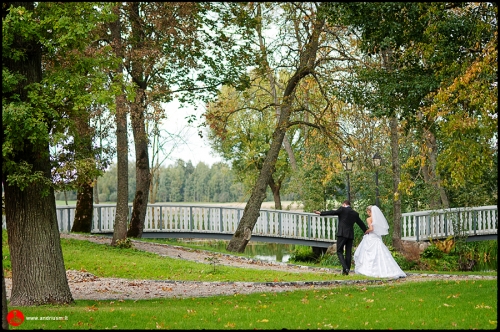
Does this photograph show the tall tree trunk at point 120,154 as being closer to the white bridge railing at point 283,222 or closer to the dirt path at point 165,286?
the dirt path at point 165,286

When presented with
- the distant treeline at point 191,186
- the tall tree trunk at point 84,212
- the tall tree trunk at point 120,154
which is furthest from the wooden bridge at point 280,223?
the distant treeline at point 191,186

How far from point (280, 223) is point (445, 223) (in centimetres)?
630

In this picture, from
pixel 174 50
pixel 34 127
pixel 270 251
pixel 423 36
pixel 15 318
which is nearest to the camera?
pixel 15 318

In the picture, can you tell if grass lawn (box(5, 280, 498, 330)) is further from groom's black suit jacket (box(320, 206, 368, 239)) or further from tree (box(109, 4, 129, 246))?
tree (box(109, 4, 129, 246))

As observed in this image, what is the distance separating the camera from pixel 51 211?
1282 centimetres

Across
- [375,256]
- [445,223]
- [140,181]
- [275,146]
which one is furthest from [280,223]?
[375,256]

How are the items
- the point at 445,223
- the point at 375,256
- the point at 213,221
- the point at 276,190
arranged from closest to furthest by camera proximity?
the point at 375,256 < the point at 445,223 < the point at 213,221 < the point at 276,190

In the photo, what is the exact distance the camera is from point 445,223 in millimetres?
27172

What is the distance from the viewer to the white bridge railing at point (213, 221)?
92.9 feet

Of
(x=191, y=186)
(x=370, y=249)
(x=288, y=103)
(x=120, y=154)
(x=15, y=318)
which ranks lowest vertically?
(x=15, y=318)

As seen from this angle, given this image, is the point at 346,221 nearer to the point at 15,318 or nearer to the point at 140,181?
the point at 15,318

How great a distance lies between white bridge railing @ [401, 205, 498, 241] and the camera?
26.7 meters

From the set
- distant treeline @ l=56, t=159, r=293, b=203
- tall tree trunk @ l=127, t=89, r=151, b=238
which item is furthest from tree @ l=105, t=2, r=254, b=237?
distant treeline @ l=56, t=159, r=293, b=203

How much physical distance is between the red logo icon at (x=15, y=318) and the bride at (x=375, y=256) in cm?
911
